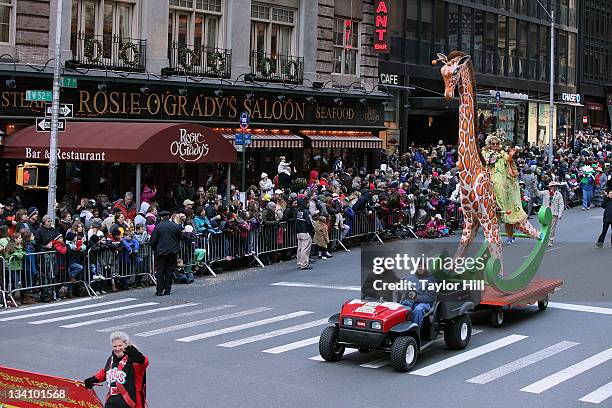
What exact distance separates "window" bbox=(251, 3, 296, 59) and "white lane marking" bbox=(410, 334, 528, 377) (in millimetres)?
21609

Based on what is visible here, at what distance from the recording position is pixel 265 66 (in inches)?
1409

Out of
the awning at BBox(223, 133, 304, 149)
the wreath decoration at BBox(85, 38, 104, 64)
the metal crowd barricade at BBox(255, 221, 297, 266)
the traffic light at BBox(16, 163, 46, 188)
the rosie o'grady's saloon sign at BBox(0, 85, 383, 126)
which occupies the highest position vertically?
the wreath decoration at BBox(85, 38, 104, 64)

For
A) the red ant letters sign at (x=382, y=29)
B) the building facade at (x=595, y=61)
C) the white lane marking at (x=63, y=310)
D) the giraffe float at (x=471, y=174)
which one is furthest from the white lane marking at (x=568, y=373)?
the building facade at (x=595, y=61)

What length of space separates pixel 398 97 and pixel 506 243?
17569mm

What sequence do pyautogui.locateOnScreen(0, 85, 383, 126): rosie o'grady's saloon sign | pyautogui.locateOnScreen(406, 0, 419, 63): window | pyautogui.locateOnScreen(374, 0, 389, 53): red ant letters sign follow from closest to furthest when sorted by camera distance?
pyautogui.locateOnScreen(0, 85, 383, 126): rosie o'grady's saloon sign, pyautogui.locateOnScreen(374, 0, 389, 53): red ant letters sign, pyautogui.locateOnScreen(406, 0, 419, 63): window

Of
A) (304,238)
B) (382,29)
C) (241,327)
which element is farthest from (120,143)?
(382,29)

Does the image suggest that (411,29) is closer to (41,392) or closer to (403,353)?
(403,353)

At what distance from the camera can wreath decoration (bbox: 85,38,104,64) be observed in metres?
29.9

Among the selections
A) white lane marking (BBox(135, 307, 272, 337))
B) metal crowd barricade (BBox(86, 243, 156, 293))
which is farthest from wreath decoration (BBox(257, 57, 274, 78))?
white lane marking (BBox(135, 307, 272, 337))

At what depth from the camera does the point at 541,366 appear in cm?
1448

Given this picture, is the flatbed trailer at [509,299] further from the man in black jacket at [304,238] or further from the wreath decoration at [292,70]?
the wreath decoration at [292,70]

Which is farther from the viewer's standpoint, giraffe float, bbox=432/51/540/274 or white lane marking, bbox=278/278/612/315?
giraffe float, bbox=432/51/540/274

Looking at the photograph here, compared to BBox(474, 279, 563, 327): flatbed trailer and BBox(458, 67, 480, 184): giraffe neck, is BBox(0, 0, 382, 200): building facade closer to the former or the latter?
BBox(458, 67, 480, 184): giraffe neck

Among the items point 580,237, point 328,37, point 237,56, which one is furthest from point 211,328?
point 328,37
